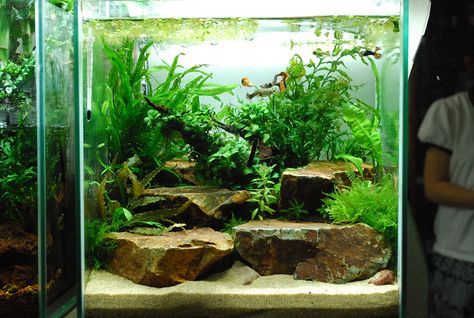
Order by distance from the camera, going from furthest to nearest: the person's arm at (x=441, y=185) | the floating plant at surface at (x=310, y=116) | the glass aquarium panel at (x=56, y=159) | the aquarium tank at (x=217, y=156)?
the floating plant at surface at (x=310, y=116)
the glass aquarium panel at (x=56, y=159)
the aquarium tank at (x=217, y=156)
the person's arm at (x=441, y=185)

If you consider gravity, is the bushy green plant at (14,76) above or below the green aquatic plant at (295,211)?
above

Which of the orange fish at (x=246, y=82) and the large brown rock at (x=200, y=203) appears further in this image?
the orange fish at (x=246, y=82)

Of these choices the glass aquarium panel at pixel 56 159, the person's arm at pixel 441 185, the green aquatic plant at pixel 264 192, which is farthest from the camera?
the green aquatic plant at pixel 264 192

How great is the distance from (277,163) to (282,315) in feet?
3.53

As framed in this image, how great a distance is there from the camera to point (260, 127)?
2.91 m

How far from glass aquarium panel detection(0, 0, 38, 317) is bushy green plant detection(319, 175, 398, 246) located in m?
1.40

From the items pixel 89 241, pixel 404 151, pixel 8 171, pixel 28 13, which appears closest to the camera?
pixel 404 151

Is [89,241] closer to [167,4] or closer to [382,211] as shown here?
[167,4]

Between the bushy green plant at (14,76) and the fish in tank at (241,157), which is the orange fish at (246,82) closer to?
the fish in tank at (241,157)

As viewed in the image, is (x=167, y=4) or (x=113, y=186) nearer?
(x=167, y=4)

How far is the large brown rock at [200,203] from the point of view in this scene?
250 centimetres

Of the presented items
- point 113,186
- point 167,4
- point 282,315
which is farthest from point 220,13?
point 282,315

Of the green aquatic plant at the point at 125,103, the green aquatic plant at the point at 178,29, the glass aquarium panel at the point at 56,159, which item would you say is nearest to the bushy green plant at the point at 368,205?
the green aquatic plant at the point at 178,29

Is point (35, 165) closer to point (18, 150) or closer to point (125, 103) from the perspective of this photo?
point (18, 150)
